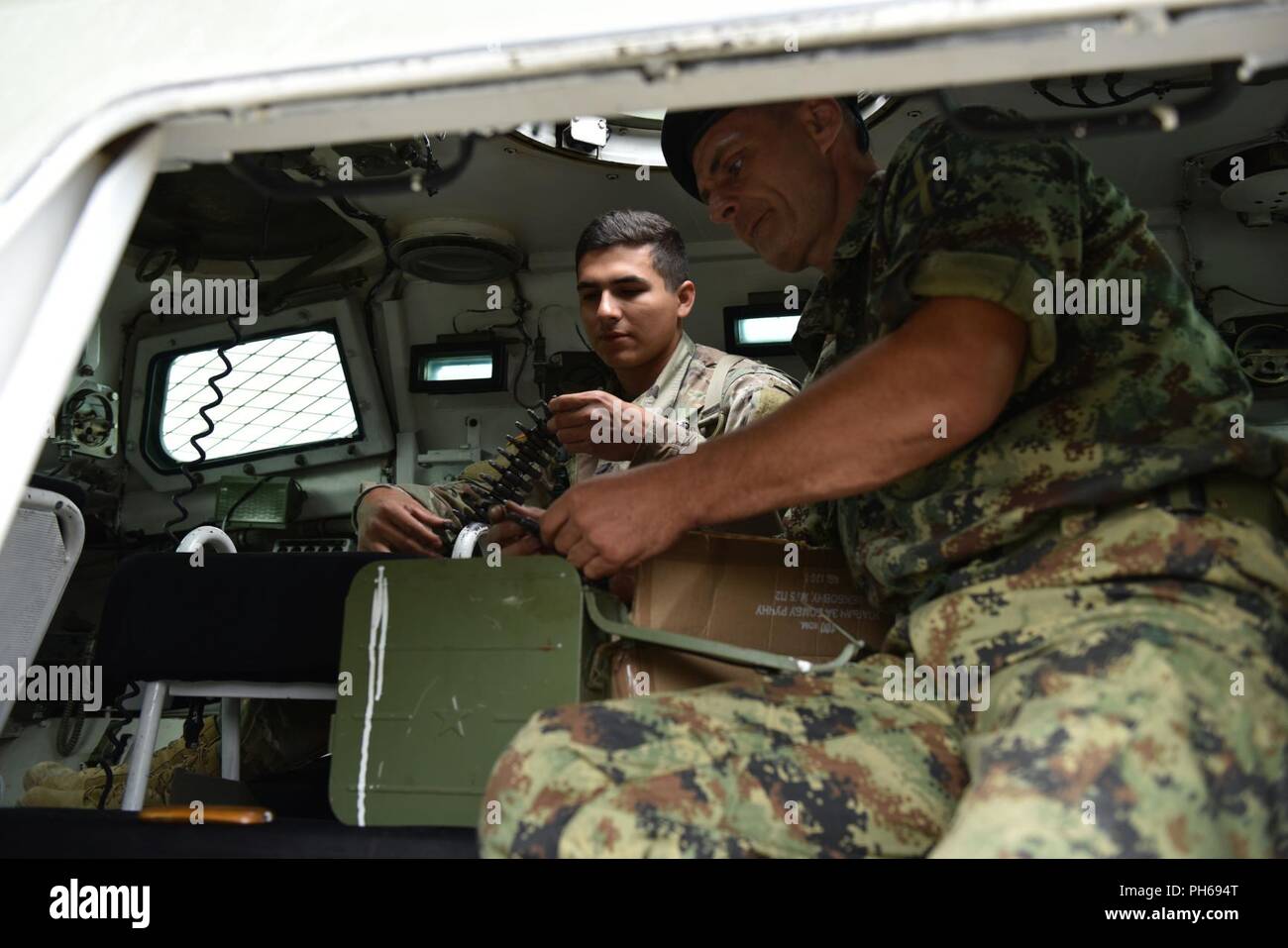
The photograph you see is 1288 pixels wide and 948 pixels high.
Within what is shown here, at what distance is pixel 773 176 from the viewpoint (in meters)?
2.02

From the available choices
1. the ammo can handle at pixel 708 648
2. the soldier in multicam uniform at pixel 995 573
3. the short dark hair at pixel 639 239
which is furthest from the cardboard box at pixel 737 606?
the short dark hair at pixel 639 239

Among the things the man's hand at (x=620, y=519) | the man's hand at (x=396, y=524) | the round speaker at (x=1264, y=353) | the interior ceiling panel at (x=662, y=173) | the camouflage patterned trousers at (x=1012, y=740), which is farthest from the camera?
the round speaker at (x=1264, y=353)

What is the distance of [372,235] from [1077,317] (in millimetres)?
2876

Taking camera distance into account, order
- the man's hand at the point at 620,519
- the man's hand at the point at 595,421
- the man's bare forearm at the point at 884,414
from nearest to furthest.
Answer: the man's bare forearm at the point at 884,414
the man's hand at the point at 620,519
the man's hand at the point at 595,421

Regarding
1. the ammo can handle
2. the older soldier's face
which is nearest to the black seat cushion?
the ammo can handle

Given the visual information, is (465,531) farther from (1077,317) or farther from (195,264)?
(195,264)

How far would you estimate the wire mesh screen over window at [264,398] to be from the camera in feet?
13.5

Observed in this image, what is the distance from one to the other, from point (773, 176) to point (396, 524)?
124cm

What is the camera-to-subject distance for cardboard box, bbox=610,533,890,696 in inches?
69.2

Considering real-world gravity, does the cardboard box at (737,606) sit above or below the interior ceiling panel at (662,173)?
below

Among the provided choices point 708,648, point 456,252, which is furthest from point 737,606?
point 456,252

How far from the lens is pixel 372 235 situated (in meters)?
3.87

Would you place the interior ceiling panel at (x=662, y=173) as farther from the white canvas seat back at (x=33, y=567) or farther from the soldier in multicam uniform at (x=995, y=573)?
the soldier in multicam uniform at (x=995, y=573)

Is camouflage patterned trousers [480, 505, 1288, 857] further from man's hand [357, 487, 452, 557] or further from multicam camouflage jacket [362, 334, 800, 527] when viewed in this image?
man's hand [357, 487, 452, 557]
